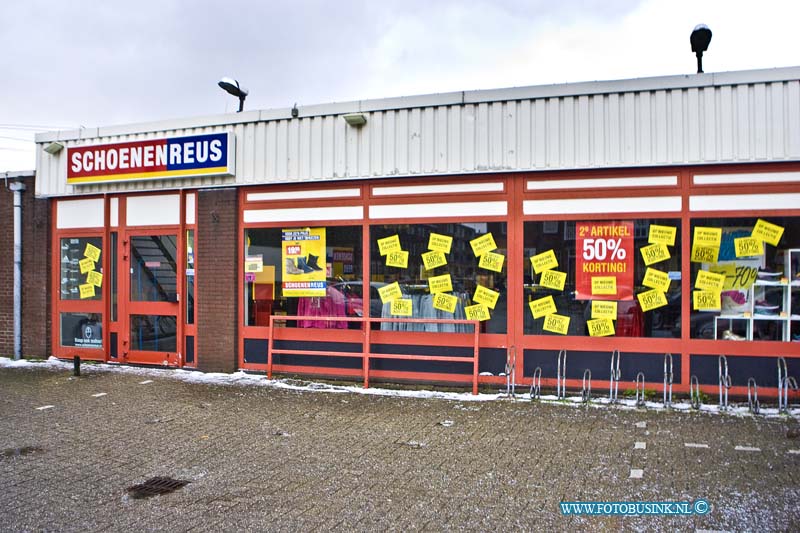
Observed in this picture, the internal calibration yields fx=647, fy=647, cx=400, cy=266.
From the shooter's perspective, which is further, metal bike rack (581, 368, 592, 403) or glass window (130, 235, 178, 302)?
glass window (130, 235, 178, 302)

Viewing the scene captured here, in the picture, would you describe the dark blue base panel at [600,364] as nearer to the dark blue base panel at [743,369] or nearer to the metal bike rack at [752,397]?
the dark blue base panel at [743,369]

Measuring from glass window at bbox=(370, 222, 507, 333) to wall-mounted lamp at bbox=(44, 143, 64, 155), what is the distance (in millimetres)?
5634

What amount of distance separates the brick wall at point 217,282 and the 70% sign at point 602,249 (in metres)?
5.00

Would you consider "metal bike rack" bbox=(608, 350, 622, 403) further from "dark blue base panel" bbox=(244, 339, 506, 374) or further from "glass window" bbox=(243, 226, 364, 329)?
"glass window" bbox=(243, 226, 364, 329)

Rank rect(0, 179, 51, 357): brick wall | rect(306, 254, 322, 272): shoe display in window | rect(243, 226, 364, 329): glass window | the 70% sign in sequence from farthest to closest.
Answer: rect(0, 179, 51, 357): brick wall
rect(306, 254, 322, 272): shoe display in window
rect(243, 226, 364, 329): glass window
the 70% sign

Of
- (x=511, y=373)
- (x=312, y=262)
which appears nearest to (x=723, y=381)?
(x=511, y=373)

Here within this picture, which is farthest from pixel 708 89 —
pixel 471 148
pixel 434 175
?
pixel 434 175

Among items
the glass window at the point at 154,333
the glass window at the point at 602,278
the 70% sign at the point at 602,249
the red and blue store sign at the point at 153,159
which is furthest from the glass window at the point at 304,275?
the 70% sign at the point at 602,249

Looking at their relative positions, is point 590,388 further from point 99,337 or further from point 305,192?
point 99,337

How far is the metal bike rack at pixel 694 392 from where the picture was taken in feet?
24.0

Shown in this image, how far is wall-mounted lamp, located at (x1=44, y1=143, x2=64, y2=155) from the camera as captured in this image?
34.7ft

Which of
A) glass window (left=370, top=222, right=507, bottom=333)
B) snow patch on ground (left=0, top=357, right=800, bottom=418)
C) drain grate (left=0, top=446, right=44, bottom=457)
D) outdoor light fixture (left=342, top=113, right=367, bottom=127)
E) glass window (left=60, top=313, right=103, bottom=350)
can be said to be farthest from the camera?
glass window (left=60, top=313, right=103, bottom=350)

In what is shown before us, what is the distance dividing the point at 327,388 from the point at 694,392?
14.9 ft

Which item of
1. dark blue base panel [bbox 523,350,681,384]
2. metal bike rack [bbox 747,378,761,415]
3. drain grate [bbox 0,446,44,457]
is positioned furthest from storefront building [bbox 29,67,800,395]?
drain grate [bbox 0,446,44,457]
